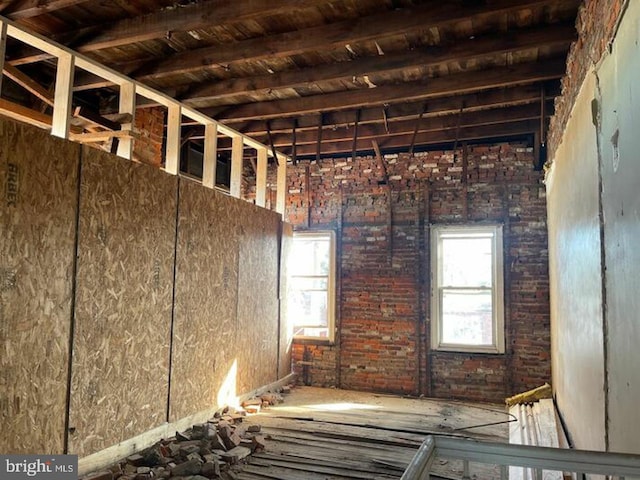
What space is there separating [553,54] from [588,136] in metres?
2.05

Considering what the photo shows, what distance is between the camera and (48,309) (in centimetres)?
322

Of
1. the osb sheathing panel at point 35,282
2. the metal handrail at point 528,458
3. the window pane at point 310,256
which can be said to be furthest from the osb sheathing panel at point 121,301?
the window pane at point 310,256

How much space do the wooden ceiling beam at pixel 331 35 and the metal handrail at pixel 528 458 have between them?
3.18 meters

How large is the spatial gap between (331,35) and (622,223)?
281cm

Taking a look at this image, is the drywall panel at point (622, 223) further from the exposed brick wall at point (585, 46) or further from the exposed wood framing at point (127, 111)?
the exposed wood framing at point (127, 111)

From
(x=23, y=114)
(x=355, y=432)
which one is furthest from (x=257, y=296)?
(x=23, y=114)

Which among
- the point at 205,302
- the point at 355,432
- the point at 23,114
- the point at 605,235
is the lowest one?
the point at 355,432

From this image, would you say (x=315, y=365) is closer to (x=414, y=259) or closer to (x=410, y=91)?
(x=414, y=259)

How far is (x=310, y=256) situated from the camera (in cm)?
740

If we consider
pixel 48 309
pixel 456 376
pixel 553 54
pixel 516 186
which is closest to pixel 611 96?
pixel 553 54

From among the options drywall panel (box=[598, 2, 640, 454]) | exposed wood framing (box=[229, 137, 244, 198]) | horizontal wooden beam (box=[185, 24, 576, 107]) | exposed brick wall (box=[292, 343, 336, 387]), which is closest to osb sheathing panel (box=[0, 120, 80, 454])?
horizontal wooden beam (box=[185, 24, 576, 107])

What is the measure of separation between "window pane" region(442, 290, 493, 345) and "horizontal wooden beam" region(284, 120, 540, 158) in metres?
2.17

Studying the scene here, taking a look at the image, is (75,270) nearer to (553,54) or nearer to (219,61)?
(219,61)

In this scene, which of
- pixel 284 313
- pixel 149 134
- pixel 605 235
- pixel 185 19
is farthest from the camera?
pixel 284 313
